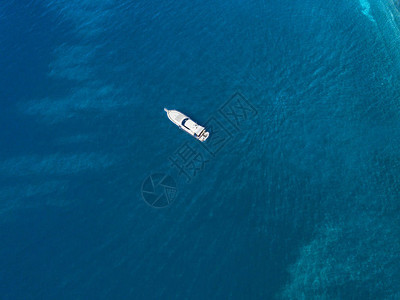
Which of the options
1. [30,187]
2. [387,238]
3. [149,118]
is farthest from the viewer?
[149,118]

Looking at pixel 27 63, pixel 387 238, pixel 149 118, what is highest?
pixel 27 63

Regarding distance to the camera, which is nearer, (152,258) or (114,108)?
(152,258)

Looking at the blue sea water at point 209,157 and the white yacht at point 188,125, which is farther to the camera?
the white yacht at point 188,125

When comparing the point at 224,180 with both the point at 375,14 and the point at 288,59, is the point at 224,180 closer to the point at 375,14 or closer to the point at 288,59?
the point at 288,59

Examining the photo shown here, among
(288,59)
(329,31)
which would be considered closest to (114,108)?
(288,59)

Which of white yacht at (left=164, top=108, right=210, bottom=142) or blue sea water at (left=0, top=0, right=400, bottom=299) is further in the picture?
white yacht at (left=164, top=108, right=210, bottom=142)
